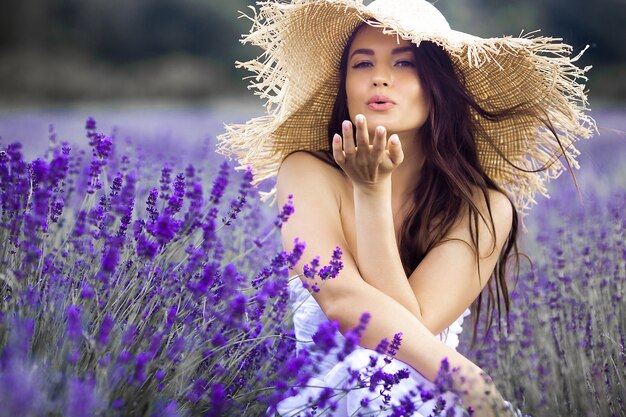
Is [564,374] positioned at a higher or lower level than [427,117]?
lower

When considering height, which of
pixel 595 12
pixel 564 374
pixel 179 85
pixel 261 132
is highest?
pixel 595 12

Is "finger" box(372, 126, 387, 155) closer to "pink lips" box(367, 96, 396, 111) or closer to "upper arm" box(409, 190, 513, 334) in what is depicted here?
"pink lips" box(367, 96, 396, 111)

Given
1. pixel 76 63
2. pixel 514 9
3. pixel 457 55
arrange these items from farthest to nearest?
pixel 76 63 → pixel 514 9 → pixel 457 55

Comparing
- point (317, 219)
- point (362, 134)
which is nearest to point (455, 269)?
point (317, 219)

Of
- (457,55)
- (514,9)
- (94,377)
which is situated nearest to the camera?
(94,377)

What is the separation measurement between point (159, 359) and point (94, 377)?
0.12 metres

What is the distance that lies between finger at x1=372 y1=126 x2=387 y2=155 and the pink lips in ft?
1.50

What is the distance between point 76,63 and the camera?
20.7 m

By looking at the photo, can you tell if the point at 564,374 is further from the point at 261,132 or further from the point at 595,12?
the point at 595,12

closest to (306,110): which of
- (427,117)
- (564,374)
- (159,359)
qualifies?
(427,117)

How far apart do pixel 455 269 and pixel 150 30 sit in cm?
1930

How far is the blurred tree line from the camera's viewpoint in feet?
55.8

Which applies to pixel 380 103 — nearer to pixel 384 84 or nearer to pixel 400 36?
pixel 384 84

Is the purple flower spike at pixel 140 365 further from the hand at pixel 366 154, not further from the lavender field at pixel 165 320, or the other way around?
the hand at pixel 366 154
